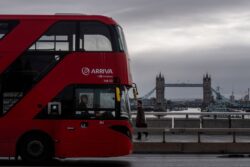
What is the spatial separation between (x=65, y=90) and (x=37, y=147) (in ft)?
5.86

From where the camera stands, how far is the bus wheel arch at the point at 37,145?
18188 mm

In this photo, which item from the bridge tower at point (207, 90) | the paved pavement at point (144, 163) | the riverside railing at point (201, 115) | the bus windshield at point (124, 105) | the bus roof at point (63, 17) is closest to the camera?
the paved pavement at point (144, 163)

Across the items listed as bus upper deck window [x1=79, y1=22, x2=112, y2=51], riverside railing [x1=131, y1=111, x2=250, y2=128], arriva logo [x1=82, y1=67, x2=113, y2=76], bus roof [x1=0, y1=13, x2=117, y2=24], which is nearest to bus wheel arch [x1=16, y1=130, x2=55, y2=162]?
arriva logo [x1=82, y1=67, x2=113, y2=76]

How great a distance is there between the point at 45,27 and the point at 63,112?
2.45m

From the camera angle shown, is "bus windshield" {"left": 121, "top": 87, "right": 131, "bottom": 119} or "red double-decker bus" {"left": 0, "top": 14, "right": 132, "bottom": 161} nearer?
"red double-decker bus" {"left": 0, "top": 14, "right": 132, "bottom": 161}

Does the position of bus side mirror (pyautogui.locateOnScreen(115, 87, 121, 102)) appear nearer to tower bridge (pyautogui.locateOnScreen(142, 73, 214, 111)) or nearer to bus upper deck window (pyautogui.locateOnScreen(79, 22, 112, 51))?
bus upper deck window (pyautogui.locateOnScreen(79, 22, 112, 51))

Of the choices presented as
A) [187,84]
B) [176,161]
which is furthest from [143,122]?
[187,84]

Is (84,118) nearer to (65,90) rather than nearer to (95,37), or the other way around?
(65,90)

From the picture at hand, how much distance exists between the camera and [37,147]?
1823 cm

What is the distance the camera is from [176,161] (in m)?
19.2

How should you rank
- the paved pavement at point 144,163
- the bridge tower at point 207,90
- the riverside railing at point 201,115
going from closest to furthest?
the paved pavement at point 144,163, the riverside railing at point 201,115, the bridge tower at point 207,90

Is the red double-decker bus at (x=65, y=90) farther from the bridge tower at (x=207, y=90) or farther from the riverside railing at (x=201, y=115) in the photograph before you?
the bridge tower at (x=207, y=90)

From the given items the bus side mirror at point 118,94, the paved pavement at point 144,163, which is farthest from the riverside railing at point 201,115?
the bus side mirror at point 118,94

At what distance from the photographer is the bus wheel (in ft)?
59.7
